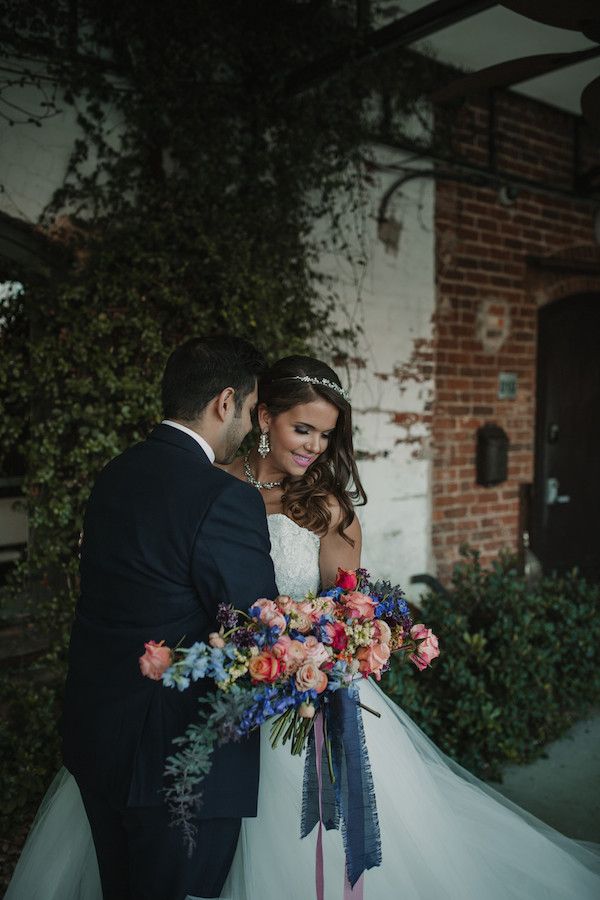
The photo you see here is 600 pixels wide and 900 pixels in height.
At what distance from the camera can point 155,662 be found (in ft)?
5.07

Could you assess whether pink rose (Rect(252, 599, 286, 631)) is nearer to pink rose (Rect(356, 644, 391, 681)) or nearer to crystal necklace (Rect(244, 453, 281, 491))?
pink rose (Rect(356, 644, 391, 681))

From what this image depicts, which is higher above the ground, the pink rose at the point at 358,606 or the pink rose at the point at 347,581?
the pink rose at the point at 347,581

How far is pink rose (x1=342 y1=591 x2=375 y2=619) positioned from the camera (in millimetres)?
1773

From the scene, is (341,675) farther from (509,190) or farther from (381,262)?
(509,190)

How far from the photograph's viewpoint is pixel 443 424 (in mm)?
5379

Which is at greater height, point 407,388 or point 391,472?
point 407,388

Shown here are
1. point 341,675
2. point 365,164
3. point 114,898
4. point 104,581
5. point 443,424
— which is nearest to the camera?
point 341,675

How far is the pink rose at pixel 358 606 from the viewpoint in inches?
69.8

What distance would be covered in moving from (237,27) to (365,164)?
3.87ft

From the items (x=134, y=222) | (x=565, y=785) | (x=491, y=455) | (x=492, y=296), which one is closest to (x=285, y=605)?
(x=565, y=785)

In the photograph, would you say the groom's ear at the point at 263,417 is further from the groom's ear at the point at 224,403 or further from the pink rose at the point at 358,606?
the pink rose at the point at 358,606

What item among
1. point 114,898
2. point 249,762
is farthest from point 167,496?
point 114,898

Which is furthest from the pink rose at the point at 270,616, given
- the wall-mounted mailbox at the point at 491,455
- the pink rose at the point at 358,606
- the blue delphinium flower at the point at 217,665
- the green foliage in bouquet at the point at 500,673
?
the wall-mounted mailbox at the point at 491,455

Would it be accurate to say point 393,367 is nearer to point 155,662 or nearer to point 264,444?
point 264,444
